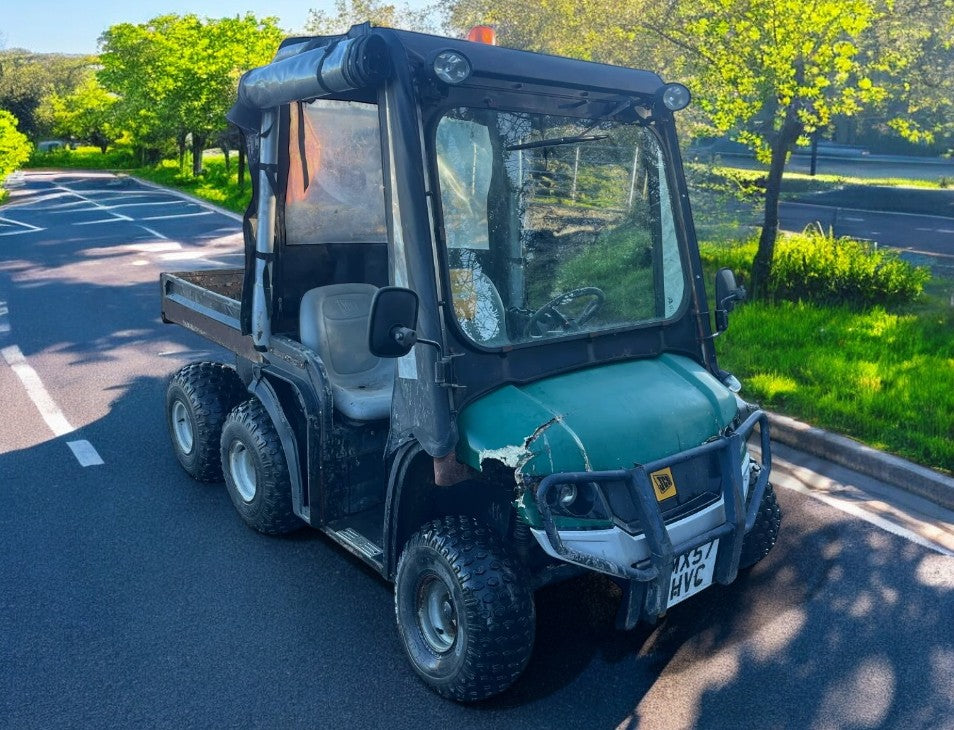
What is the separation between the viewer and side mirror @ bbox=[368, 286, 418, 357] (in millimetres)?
3396

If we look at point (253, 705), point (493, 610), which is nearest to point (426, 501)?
point (493, 610)

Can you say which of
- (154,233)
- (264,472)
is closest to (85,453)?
(264,472)

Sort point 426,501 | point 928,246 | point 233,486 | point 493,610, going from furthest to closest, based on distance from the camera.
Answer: point 928,246, point 233,486, point 426,501, point 493,610

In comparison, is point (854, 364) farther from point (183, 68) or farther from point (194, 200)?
point (183, 68)

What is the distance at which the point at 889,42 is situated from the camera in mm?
11500

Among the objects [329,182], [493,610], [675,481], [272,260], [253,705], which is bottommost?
[253,705]

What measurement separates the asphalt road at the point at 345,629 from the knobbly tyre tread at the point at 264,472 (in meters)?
0.16

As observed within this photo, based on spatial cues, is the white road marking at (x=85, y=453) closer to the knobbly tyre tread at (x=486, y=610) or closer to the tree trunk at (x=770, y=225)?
the knobbly tyre tread at (x=486, y=610)

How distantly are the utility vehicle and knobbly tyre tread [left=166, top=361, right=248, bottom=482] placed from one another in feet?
3.17

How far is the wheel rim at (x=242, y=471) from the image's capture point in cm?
519

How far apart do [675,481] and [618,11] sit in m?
9.05

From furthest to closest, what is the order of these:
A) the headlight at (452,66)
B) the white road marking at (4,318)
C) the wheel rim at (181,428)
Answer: the white road marking at (4,318)
the wheel rim at (181,428)
the headlight at (452,66)

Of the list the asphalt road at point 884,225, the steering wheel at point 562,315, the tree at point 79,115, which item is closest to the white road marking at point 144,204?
the asphalt road at point 884,225

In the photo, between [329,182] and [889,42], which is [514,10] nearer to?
[889,42]
